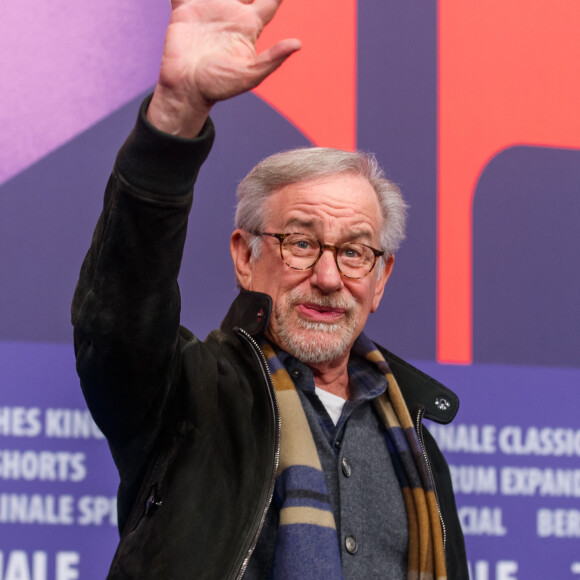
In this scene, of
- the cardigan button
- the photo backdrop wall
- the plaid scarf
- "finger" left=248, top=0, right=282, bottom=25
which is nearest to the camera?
"finger" left=248, top=0, right=282, bottom=25

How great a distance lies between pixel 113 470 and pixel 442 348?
0.94 m

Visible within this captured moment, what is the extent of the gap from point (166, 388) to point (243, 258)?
584 millimetres

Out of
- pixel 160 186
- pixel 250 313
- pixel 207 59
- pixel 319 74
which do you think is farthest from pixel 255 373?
pixel 319 74

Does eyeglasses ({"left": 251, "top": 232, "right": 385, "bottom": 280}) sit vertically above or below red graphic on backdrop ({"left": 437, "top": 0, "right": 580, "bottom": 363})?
below

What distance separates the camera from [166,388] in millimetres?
1397

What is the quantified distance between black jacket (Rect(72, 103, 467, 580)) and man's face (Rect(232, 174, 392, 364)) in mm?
118

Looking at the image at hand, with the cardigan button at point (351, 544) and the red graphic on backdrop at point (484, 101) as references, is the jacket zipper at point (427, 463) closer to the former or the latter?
the cardigan button at point (351, 544)

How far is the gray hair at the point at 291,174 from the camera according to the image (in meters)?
1.88

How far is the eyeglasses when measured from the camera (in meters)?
1.81

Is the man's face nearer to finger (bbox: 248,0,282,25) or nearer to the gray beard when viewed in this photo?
the gray beard

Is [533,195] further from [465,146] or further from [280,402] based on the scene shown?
[280,402]

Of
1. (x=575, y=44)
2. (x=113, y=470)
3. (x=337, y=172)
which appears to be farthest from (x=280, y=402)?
(x=575, y=44)

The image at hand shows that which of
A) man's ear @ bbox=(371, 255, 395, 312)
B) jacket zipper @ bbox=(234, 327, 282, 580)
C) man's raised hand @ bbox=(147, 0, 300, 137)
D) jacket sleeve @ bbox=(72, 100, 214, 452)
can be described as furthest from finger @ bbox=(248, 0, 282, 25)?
man's ear @ bbox=(371, 255, 395, 312)

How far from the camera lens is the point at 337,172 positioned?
1897 mm
